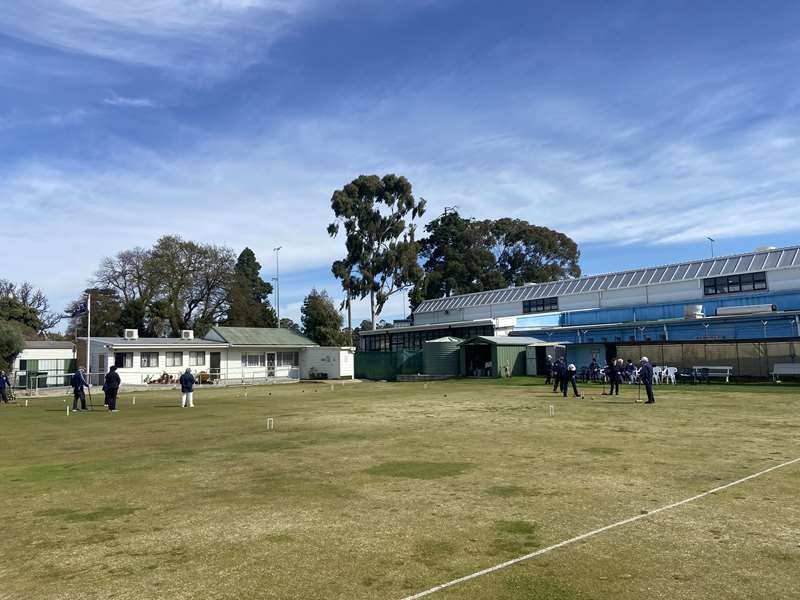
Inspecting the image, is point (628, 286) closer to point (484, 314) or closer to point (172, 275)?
point (484, 314)

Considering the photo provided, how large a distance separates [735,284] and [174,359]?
4478 cm

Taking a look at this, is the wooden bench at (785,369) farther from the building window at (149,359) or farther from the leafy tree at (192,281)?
the leafy tree at (192,281)

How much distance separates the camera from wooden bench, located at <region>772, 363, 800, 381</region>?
100 feet

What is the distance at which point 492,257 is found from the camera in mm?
79312

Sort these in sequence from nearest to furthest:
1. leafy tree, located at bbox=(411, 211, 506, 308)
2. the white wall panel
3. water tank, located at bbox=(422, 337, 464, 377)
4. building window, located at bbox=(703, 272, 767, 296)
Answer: the white wall panel, building window, located at bbox=(703, 272, 767, 296), water tank, located at bbox=(422, 337, 464, 377), leafy tree, located at bbox=(411, 211, 506, 308)

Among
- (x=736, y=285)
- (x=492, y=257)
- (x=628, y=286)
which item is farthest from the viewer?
(x=492, y=257)

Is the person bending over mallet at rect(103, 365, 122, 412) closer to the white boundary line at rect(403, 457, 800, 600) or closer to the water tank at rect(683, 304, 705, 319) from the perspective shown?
the white boundary line at rect(403, 457, 800, 600)

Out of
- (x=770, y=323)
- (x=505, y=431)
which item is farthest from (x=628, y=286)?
(x=505, y=431)

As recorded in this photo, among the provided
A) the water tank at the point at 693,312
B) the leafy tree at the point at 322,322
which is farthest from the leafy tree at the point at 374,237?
the water tank at the point at 693,312

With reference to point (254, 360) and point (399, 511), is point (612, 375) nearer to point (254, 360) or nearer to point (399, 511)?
point (399, 511)

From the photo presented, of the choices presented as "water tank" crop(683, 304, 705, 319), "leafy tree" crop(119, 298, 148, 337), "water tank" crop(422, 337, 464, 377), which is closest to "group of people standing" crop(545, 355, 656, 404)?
"water tank" crop(683, 304, 705, 319)

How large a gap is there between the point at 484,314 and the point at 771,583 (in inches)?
2387

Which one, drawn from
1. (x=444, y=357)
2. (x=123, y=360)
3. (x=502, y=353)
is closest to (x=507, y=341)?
(x=502, y=353)

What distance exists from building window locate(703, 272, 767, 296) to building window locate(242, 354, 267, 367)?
37.7 meters
